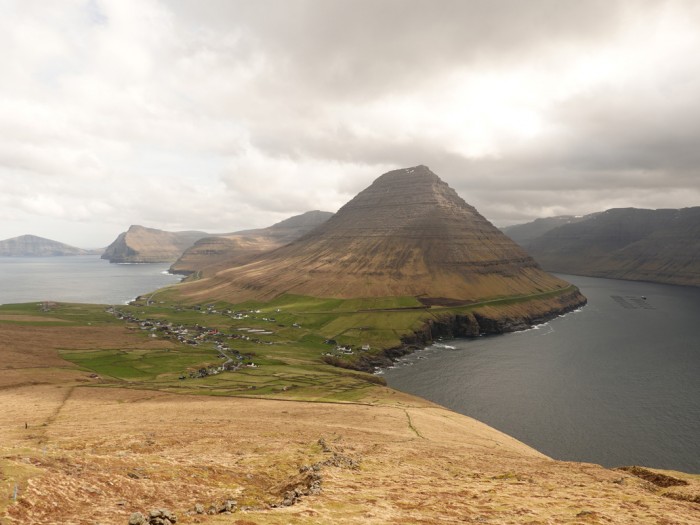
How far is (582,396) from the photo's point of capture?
136m

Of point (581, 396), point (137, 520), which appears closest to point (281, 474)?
point (137, 520)

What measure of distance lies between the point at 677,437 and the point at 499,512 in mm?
110666

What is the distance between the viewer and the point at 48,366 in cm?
12644

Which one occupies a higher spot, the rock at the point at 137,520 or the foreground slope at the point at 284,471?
the rock at the point at 137,520

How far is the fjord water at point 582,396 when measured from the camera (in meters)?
101

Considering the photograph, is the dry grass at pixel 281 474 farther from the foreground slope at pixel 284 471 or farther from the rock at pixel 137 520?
the rock at pixel 137 520

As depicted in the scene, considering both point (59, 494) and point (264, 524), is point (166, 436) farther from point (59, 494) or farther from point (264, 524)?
point (264, 524)

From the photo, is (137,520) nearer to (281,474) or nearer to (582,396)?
(281,474)

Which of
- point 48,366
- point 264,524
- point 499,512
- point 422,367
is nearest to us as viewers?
point 264,524

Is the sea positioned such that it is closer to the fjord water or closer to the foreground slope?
the fjord water

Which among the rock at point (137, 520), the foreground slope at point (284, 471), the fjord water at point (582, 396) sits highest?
the rock at point (137, 520)

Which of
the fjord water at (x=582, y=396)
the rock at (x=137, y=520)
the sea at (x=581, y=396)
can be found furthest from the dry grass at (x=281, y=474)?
the sea at (x=581, y=396)

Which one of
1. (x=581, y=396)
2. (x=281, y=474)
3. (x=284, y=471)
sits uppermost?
(x=281, y=474)

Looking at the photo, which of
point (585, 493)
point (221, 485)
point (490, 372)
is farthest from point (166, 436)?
point (490, 372)
